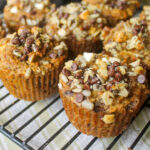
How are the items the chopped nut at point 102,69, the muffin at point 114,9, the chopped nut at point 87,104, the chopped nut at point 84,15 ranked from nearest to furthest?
1. the chopped nut at point 87,104
2. the chopped nut at point 102,69
3. the chopped nut at point 84,15
4. the muffin at point 114,9

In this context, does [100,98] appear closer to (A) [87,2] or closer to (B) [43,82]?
(B) [43,82]

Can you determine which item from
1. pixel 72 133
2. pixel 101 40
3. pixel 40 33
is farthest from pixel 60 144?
pixel 101 40

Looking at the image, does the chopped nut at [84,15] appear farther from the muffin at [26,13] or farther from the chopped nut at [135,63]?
the chopped nut at [135,63]

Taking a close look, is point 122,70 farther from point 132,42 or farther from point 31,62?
point 31,62

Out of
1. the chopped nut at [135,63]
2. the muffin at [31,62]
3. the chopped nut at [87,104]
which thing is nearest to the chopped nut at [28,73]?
the muffin at [31,62]

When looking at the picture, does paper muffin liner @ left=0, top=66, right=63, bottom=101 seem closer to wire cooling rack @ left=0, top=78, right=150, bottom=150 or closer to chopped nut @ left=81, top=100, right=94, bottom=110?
wire cooling rack @ left=0, top=78, right=150, bottom=150

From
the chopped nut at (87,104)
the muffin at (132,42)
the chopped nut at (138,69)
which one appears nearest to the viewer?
the chopped nut at (87,104)

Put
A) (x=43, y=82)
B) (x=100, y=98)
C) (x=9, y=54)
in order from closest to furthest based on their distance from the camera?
(x=100, y=98) < (x=9, y=54) < (x=43, y=82)
